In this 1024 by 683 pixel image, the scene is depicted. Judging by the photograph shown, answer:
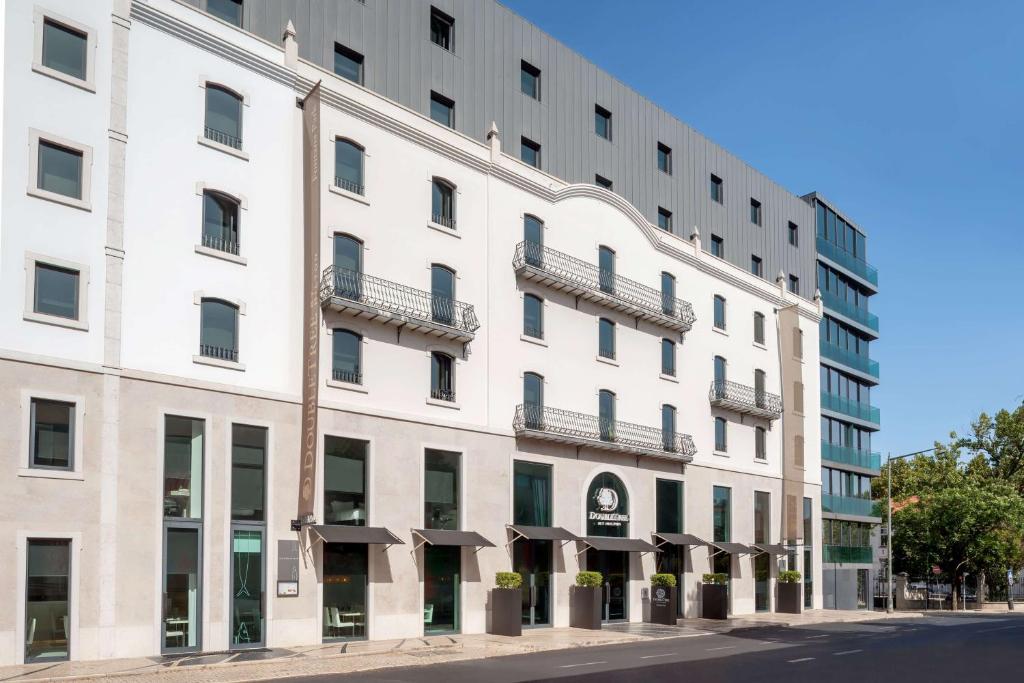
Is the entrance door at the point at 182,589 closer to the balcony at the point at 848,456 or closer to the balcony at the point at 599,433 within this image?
the balcony at the point at 599,433

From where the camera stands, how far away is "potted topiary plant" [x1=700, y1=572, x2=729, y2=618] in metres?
44.8

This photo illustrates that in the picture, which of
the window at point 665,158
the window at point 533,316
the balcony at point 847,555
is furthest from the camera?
the balcony at point 847,555

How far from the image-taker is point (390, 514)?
33.1m

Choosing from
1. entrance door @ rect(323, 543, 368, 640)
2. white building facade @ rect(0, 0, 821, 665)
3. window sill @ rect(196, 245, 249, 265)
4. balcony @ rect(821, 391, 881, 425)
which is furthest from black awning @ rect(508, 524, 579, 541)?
balcony @ rect(821, 391, 881, 425)

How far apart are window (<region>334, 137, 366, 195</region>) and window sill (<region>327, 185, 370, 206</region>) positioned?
0.58 feet

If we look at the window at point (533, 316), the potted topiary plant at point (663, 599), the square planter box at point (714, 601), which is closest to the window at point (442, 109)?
the window at point (533, 316)

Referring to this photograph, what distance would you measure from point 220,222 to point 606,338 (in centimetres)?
1841

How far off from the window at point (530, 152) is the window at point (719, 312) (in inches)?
535

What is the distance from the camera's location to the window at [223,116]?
2992 cm

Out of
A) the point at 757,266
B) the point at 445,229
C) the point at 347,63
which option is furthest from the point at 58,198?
the point at 757,266

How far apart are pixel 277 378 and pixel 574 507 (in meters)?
14.5

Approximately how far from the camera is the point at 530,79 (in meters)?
41.9

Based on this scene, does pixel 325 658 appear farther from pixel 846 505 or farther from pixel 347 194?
pixel 846 505

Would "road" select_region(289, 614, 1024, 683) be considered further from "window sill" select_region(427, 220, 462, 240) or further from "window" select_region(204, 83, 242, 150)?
"window" select_region(204, 83, 242, 150)
